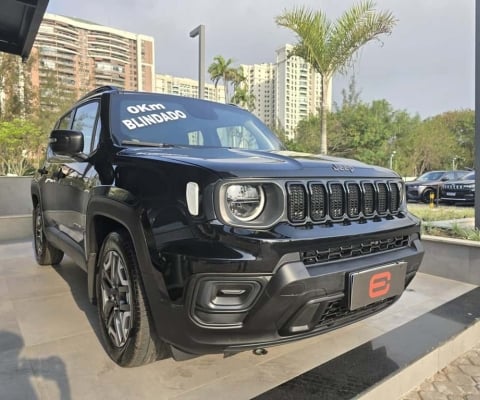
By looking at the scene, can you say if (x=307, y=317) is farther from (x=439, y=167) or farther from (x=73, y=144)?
(x=439, y=167)

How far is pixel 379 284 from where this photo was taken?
80.7 inches

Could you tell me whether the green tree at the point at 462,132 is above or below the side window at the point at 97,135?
above

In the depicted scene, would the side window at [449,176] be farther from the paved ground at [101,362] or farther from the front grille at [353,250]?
the front grille at [353,250]

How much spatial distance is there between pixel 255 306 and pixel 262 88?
34374mm

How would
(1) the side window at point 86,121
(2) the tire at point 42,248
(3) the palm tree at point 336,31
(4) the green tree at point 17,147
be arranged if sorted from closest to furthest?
(1) the side window at point 86,121 < (2) the tire at point 42,248 < (3) the palm tree at point 336,31 < (4) the green tree at point 17,147

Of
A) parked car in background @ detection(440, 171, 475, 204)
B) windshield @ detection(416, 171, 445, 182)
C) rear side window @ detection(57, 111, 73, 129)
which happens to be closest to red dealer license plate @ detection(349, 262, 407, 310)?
rear side window @ detection(57, 111, 73, 129)

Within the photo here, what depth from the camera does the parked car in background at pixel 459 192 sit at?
12852 millimetres

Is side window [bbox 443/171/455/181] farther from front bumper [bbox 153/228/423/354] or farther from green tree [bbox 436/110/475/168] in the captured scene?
green tree [bbox 436/110/475/168]

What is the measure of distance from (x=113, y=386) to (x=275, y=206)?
4.13 feet

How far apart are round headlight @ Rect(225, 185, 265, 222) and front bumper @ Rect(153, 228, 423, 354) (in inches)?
9.3

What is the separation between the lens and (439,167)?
42.6 metres

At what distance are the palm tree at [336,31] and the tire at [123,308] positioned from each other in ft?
24.9

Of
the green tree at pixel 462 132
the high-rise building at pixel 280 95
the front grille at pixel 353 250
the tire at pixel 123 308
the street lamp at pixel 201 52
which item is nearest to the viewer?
the front grille at pixel 353 250

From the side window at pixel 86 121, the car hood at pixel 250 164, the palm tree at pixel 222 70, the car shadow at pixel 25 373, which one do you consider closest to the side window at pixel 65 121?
the side window at pixel 86 121
